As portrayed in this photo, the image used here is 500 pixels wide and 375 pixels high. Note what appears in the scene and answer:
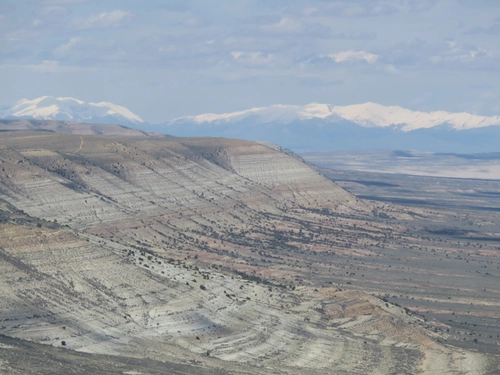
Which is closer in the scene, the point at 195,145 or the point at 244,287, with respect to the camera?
the point at 244,287

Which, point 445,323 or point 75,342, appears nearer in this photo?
point 75,342

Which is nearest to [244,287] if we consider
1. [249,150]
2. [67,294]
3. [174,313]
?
[174,313]

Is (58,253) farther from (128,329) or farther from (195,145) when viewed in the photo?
(195,145)

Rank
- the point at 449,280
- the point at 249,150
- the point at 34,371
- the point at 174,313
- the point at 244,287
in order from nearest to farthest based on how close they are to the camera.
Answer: the point at 34,371
the point at 174,313
the point at 244,287
the point at 449,280
the point at 249,150

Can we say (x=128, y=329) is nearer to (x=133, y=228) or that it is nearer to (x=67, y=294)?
(x=67, y=294)

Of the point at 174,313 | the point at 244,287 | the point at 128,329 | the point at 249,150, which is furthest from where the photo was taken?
the point at 249,150

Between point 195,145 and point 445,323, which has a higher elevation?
point 195,145

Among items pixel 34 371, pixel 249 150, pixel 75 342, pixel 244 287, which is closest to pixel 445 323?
pixel 244 287
